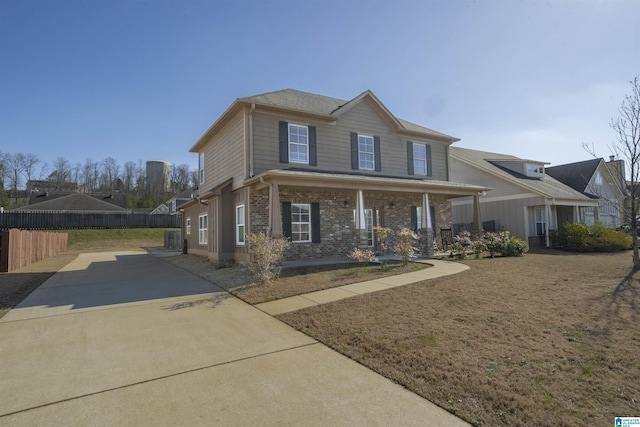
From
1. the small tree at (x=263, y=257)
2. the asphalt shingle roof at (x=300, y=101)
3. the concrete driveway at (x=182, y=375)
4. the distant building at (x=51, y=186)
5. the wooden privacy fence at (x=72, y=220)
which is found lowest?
the concrete driveway at (x=182, y=375)

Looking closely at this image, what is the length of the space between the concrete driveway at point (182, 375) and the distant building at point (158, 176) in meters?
63.1

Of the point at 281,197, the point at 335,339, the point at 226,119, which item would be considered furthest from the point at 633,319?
the point at 226,119

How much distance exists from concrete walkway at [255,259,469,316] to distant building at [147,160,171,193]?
63.0 m

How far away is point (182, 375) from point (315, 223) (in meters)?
9.43

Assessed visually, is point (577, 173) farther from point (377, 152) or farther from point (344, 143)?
point (344, 143)

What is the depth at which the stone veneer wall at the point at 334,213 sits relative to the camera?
480 inches

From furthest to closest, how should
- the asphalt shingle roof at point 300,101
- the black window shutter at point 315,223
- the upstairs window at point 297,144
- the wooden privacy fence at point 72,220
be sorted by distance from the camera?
the wooden privacy fence at point 72,220 → the black window shutter at point 315,223 → the upstairs window at point 297,144 → the asphalt shingle roof at point 300,101

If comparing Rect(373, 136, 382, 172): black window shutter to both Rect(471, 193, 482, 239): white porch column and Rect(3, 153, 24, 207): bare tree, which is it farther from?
Rect(3, 153, 24, 207): bare tree

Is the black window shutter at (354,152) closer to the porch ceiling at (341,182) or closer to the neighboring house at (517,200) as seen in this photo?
the porch ceiling at (341,182)

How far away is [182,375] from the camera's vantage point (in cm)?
384

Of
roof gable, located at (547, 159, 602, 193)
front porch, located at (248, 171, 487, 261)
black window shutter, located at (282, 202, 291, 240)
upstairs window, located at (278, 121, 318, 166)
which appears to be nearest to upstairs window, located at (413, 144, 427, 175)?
front porch, located at (248, 171, 487, 261)

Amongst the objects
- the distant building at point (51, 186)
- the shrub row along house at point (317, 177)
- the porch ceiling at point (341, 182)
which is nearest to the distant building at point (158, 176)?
the distant building at point (51, 186)

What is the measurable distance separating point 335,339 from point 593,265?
32.5 ft

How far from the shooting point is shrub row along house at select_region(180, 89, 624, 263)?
12.1 m
